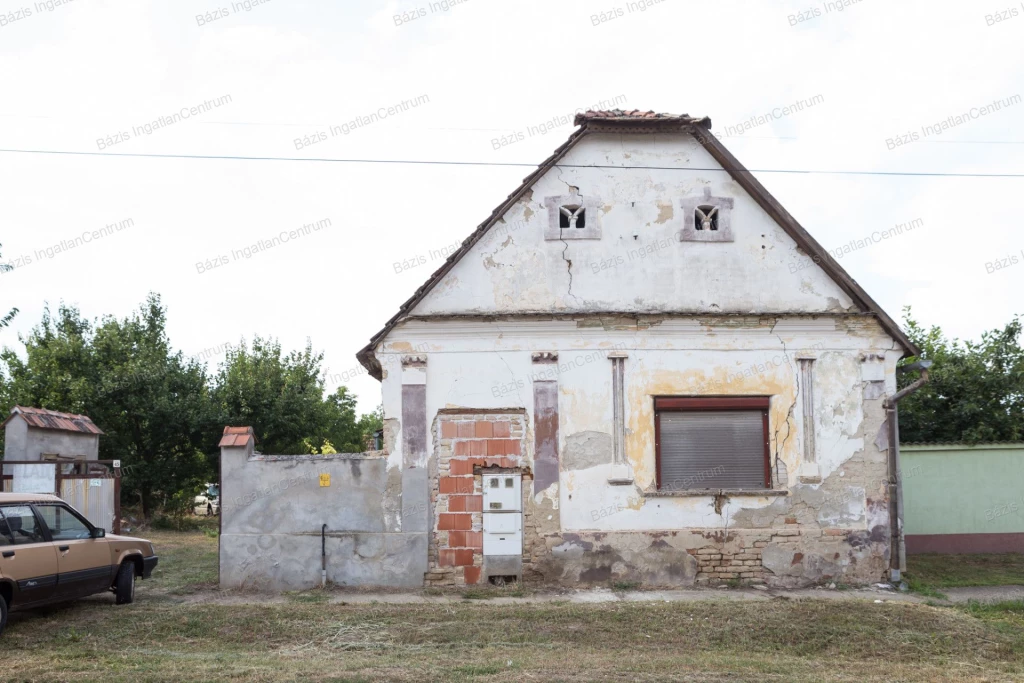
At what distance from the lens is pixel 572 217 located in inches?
534

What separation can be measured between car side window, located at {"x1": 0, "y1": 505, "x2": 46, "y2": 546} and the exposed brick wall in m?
5.18

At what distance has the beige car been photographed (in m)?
9.44

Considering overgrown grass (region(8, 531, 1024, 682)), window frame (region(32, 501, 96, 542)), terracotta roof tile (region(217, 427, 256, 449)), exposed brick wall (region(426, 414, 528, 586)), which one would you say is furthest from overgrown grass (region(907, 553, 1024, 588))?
window frame (region(32, 501, 96, 542))

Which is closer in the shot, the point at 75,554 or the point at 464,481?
the point at 75,554

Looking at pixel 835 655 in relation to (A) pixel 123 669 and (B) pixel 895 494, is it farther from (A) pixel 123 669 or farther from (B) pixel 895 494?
(A) pixel 123 669

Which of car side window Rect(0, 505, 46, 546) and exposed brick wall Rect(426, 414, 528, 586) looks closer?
car side window Rect(0, 505, 46, 546)

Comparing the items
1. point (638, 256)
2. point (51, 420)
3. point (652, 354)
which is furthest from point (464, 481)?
point (51, 420)

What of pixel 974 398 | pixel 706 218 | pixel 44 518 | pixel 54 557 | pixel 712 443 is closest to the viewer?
pixel 54 557

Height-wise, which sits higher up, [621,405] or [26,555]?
[621,405]

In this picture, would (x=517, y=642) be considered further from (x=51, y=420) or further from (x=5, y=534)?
(x=51, y=420)

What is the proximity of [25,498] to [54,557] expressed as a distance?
0.78 metres

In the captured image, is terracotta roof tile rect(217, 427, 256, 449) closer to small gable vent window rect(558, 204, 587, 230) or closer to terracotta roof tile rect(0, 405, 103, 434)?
terracotta roof tile rect(0, 405, 103, 434)

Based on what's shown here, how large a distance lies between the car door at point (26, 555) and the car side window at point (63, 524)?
9.6 inches

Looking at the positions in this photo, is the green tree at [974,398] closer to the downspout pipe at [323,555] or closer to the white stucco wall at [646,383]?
the white stucco wall at [646,383]
